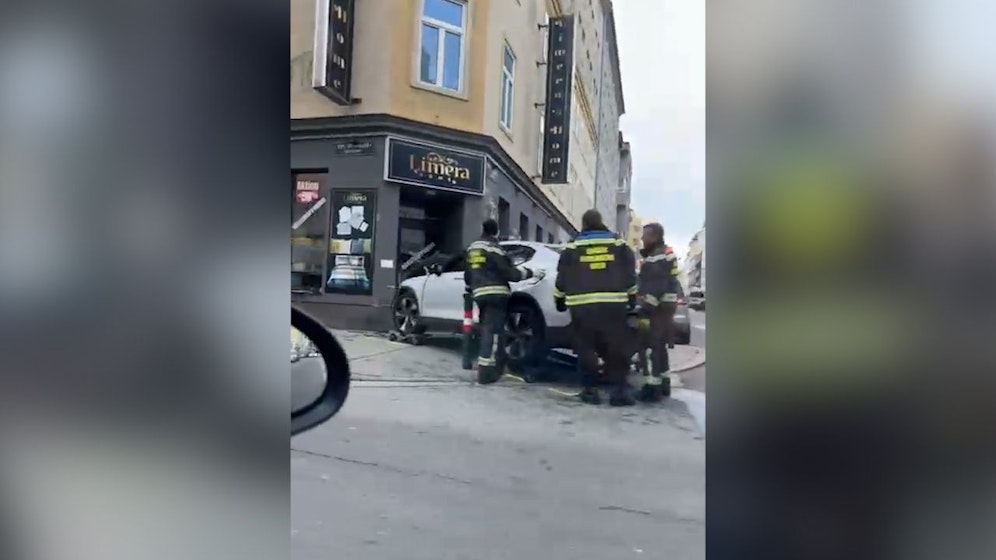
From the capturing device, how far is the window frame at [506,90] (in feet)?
4.18

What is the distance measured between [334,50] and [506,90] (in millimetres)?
345

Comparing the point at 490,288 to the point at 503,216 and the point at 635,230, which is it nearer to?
the point at 503,216

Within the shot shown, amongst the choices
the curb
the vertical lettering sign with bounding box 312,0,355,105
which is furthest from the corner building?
the curb

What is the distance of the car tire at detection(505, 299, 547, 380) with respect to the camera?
1256mm

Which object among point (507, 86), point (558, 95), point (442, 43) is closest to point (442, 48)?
point (442, 43)

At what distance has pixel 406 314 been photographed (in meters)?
1.26

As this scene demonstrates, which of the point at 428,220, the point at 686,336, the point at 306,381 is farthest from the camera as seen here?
the point at 306,381

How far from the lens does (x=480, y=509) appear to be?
127cm

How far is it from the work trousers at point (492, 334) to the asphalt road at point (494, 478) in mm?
38
